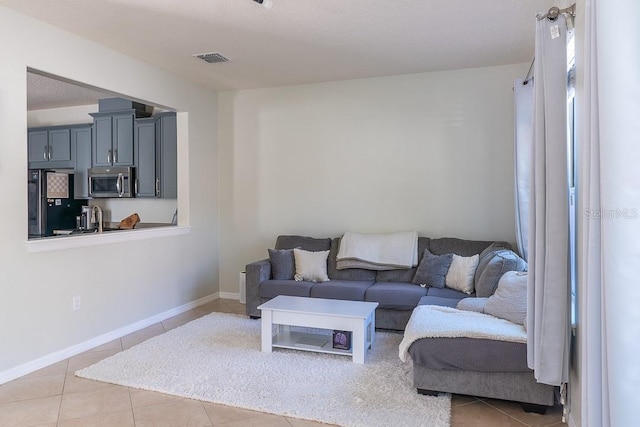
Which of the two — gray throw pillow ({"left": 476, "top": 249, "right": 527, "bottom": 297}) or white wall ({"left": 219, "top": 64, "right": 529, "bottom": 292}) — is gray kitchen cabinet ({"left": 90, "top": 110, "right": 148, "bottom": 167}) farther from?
gray throw pillow ({"left": 476, "top": 249, "right": 527, "bottom": 297})

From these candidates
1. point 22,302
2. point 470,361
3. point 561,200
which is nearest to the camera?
point 561,200

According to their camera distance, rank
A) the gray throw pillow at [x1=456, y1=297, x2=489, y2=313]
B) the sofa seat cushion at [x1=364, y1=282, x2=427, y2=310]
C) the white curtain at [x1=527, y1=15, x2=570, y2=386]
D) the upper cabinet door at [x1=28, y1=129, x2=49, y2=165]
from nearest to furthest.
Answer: the white curtain at [x1=527, y1=15, x2=570, y2=386] → the gray throw pillow at [x1=456, y1=297, x2=489, y2=313] → the sofa seat cushion at [x1=364, y1=282, x2=427, y2=310] → the upper cabinet door at [x1=28, y1=129, x2=49, y2=165]

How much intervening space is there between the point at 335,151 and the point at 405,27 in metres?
1.85

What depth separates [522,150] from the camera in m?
3.64

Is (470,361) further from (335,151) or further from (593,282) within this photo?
(335,151)

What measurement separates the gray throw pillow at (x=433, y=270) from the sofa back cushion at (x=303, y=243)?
1.05 m

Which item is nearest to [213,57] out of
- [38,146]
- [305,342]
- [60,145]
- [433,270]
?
[305,342]

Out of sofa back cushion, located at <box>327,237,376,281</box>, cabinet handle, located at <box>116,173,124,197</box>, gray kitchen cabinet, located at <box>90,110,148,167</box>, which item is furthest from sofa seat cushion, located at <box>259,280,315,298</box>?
gray kitchen cabinet, located at <box>90,110,148,167</box>

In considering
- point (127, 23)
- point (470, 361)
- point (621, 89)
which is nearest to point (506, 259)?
point (470, 361)

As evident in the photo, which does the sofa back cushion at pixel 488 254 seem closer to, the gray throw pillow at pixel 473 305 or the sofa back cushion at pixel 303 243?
the gray throw pillow at pixel 473 305

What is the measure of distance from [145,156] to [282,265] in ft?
7.71

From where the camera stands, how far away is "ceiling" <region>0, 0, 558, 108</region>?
3023 mm

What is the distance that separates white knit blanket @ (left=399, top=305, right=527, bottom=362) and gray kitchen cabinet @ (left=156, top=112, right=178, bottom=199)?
3487mm

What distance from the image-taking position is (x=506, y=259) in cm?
349
